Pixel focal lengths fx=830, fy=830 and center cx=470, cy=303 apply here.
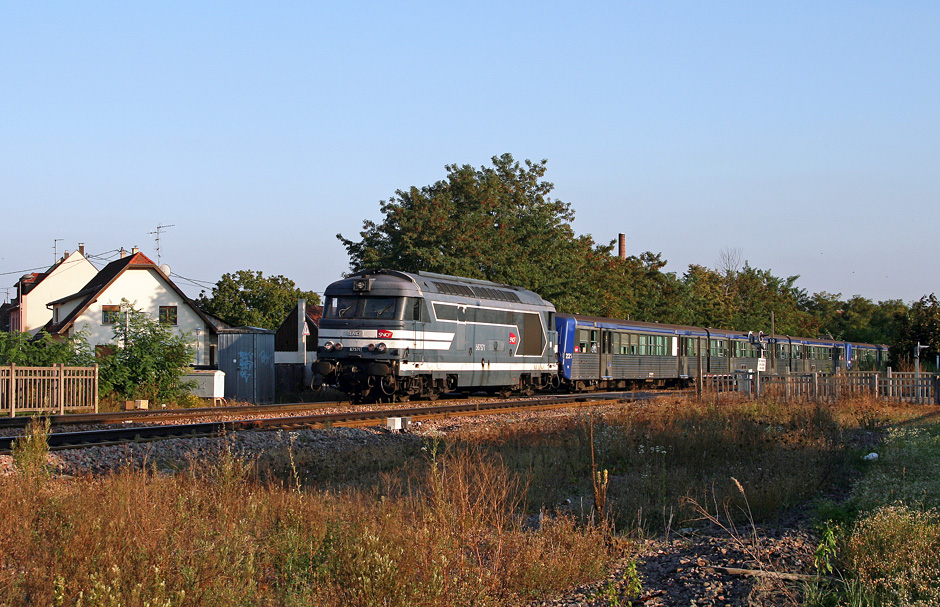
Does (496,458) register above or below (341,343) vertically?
below

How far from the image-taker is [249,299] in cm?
6425

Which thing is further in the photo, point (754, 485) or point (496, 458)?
point (496, 458)

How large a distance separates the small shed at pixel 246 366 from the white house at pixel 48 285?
126 feet

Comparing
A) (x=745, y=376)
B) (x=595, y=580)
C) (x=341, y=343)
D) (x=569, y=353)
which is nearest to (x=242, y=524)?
(x=595, y=580)

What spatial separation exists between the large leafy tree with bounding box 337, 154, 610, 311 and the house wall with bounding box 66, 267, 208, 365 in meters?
9.11

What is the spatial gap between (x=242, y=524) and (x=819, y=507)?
5.92 metres

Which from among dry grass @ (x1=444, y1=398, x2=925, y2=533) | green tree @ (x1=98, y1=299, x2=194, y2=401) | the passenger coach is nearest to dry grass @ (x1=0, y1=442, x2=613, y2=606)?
dry grass @ (x1=444, y1=398, x2=925, y2=533)

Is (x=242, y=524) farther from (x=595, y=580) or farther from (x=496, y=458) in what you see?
(x=496, y=458)

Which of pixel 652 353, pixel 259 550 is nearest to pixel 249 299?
pixel 652 353

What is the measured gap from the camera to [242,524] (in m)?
6.51

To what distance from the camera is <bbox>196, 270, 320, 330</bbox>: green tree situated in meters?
63.5

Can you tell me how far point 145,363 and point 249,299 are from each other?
4018 centimetres

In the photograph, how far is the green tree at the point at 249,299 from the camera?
208 feet

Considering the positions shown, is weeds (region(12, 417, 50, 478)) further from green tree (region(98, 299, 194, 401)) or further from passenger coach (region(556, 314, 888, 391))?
passenger coach (region(556, 314, 888, 391))
